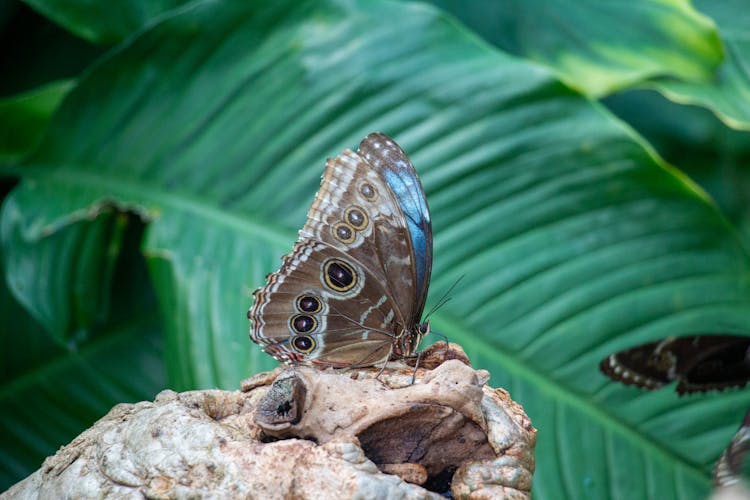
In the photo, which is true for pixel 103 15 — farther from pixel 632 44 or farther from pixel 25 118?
pixel 632 44

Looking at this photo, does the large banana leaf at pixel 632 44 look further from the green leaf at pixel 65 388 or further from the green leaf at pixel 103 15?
the green leaf at pixel 65 388

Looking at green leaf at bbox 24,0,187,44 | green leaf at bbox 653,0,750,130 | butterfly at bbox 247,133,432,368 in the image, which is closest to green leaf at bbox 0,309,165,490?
green leaf at bbox 24,0,187,44

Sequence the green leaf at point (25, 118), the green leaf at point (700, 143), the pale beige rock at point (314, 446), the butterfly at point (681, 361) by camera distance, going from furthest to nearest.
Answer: the green leaf at point (700, 143), the green leaf at point (25, 118), the butterfly at point (681, 361), the pale beige rock at point (314, 446)

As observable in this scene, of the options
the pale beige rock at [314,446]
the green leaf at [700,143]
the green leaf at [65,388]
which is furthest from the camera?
the green leaf at [700,143]

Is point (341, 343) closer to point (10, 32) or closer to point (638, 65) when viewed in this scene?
point (638, 65)

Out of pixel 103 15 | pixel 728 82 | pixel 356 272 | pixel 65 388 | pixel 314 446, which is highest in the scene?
pixel 728 82

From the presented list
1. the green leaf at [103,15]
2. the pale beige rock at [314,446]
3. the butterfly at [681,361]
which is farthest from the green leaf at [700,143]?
the pale beige rock at [314,446]

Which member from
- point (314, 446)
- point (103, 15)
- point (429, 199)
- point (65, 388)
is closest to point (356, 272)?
point (314, 446)

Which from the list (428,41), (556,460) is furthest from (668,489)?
(428,41)

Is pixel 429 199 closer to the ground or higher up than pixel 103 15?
closer to the ground
